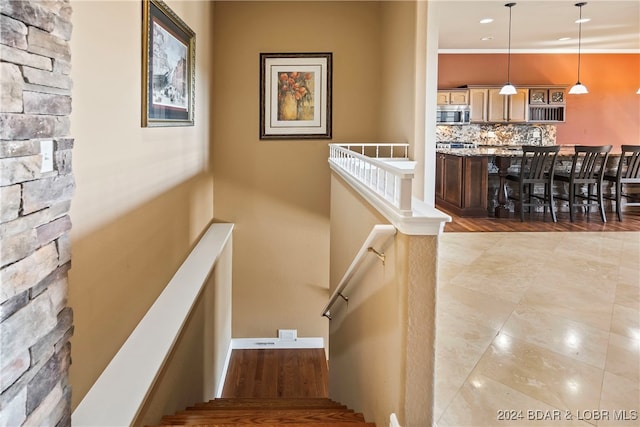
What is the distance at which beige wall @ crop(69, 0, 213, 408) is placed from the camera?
1825 mm

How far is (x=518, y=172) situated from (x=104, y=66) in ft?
18.2

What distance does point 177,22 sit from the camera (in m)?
3.31

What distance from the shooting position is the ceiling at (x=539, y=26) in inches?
245

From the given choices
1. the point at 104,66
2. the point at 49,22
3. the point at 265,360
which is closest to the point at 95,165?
the point at 104,66

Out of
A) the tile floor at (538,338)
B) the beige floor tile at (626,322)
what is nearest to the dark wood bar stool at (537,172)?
the tile floor at (538,338)

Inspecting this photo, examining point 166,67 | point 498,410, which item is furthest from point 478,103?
point 498,410

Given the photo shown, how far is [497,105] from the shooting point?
9289 mm

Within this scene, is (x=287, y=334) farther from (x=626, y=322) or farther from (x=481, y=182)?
(x=626, y=322)

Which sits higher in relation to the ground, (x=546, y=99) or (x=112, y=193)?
(x=546, y=99)

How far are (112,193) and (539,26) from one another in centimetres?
739

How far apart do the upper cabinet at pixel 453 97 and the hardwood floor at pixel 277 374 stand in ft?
19.4

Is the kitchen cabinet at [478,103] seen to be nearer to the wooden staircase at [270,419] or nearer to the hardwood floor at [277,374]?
the hardwood floor at [277,374]

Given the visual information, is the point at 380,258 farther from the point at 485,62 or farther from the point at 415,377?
the point at 485,62

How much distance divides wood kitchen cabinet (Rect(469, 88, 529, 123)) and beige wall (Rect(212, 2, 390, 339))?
15.3 ft
